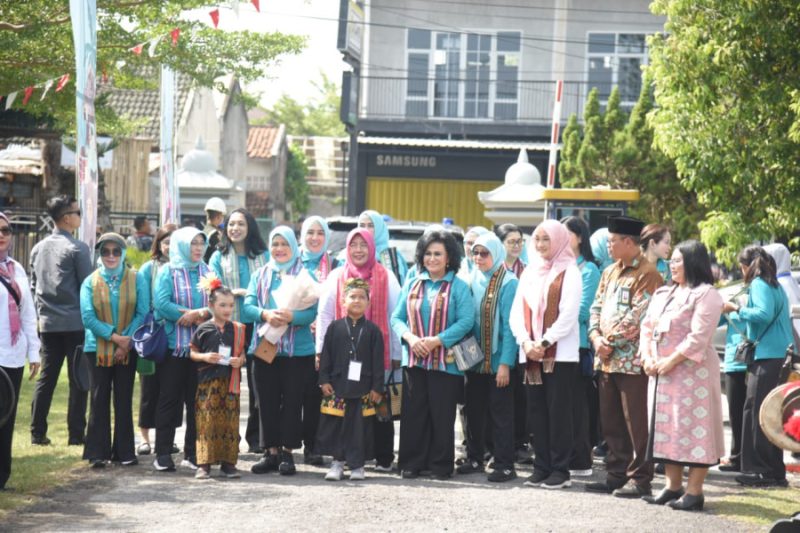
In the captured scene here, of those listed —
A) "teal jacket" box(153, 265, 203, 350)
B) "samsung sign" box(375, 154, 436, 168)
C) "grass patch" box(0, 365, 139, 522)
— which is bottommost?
"grass patch" box(0, 365, 139, 522)

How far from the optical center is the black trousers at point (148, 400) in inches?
418

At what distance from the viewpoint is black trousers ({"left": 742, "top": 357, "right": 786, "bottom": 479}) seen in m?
10.2

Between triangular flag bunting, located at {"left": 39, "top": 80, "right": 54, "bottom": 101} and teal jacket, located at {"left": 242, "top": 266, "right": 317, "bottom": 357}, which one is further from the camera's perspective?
triangular flag bunting, located at {"left": 39, "top": 80, "right": 54, "bottom": 101}

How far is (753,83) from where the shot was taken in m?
13.6

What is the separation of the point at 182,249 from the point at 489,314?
2495 mm

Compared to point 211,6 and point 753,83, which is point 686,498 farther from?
point 211,6

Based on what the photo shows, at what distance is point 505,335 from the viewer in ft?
33.2

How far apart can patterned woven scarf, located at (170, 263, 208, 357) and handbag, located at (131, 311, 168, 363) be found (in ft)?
0.36

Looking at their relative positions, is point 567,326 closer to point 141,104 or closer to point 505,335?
point 505,335

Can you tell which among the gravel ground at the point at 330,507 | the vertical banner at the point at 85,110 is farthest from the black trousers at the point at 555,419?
the vertical banner at the point at 85,110

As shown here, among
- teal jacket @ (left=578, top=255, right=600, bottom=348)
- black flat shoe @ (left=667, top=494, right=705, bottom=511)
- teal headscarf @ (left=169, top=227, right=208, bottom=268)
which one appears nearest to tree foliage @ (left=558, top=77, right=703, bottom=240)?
teal jacket @ (left=578, top=255, right=600, bottom=348)

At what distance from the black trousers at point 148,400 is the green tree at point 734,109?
6.54 metres

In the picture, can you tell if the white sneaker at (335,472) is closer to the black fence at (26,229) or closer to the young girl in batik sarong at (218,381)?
the young girl in batik sarong at (218,381)

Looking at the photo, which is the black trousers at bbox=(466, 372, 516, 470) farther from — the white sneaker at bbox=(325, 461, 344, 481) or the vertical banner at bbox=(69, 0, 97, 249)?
the vertical banner at bbox=(69, 0, 97, 249)
